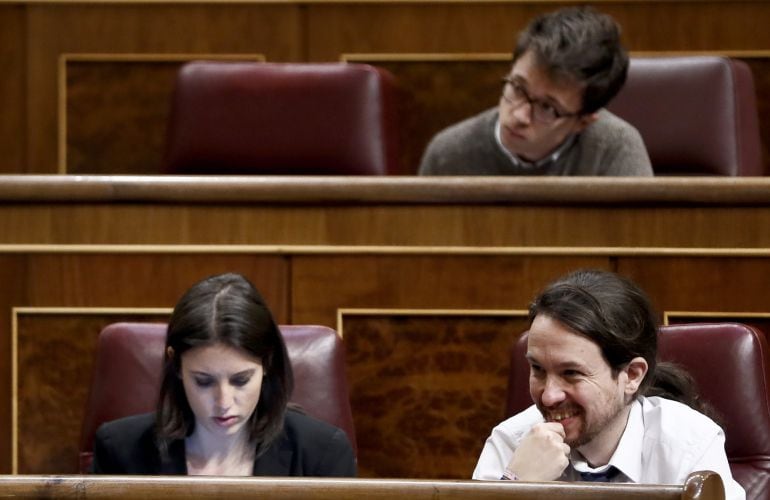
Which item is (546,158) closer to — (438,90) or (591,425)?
(438,90)

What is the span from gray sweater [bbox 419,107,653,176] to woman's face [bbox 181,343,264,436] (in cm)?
35

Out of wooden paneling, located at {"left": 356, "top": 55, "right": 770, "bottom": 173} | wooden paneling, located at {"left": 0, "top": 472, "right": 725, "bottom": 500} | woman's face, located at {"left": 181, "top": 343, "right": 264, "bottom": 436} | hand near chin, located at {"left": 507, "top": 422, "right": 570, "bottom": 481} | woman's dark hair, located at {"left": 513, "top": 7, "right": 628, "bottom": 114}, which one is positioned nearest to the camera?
wooden paneling, located at {"left": 0, "top": 472, "right": 725, "bottom": 500}

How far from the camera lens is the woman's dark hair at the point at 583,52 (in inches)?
39.9

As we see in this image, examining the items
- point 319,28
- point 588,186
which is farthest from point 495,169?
point 319,28

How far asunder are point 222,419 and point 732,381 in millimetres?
283

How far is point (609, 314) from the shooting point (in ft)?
2.30

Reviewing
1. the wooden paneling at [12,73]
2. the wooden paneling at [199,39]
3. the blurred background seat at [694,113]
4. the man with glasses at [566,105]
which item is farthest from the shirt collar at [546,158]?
the wooden paneling at [12,73]

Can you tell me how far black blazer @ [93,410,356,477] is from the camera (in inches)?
31.6

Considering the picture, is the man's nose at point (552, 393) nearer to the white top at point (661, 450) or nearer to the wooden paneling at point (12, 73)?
the white top at point (661, 450)

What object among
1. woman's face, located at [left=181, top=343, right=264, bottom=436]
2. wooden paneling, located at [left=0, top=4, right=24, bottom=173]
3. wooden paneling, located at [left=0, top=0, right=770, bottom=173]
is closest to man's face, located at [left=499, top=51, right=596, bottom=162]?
wooden paneling, located at [left=0, top=0, right=770, bottom=173]

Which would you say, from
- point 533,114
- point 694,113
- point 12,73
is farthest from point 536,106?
point 12,73

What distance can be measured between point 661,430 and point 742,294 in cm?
22

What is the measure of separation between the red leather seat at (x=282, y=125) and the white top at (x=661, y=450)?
1.45 feet

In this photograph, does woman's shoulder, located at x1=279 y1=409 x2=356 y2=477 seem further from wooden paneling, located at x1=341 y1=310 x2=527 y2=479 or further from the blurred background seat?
the blurred background seat
